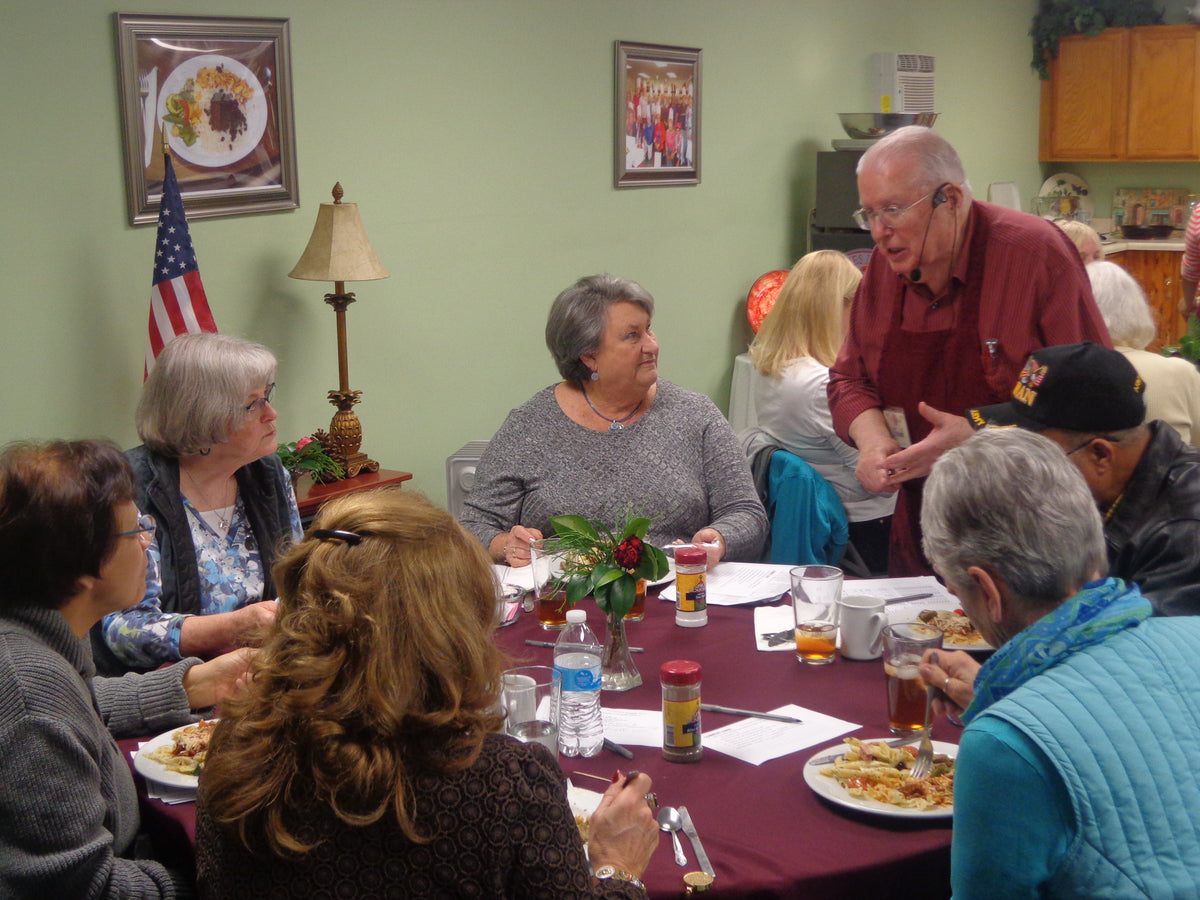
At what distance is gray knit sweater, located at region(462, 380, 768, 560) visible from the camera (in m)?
3.06

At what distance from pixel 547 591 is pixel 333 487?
1.47 meters

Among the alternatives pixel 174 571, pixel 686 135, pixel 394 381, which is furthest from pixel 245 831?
pixel 686 135

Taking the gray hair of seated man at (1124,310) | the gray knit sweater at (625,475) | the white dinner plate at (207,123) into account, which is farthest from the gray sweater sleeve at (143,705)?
the gray hair of seated man at (1124,310)

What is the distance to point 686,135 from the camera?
17.5ft

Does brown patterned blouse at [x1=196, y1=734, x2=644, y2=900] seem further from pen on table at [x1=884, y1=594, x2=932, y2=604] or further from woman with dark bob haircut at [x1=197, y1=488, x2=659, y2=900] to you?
pen on table at [x1=884, y1=594, x2=932, y2=604]

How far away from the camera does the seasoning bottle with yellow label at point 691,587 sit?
7.75 feet

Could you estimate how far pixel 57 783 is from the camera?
1.53 m

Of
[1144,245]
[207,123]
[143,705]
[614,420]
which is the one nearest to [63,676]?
[143,705]

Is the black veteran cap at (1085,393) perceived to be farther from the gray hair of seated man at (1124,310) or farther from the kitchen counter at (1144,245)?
the kitchen counter at (1144,245)

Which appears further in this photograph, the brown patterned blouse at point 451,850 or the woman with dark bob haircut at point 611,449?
the woman with dark bob haircut at point 611,449

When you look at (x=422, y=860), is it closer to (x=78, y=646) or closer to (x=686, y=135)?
(x=78, y=646)

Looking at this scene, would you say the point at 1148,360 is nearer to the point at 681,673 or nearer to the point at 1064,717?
the point at 681,673

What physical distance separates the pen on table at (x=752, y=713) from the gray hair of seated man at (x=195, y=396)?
1.23m

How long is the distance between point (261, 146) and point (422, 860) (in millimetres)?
2916
